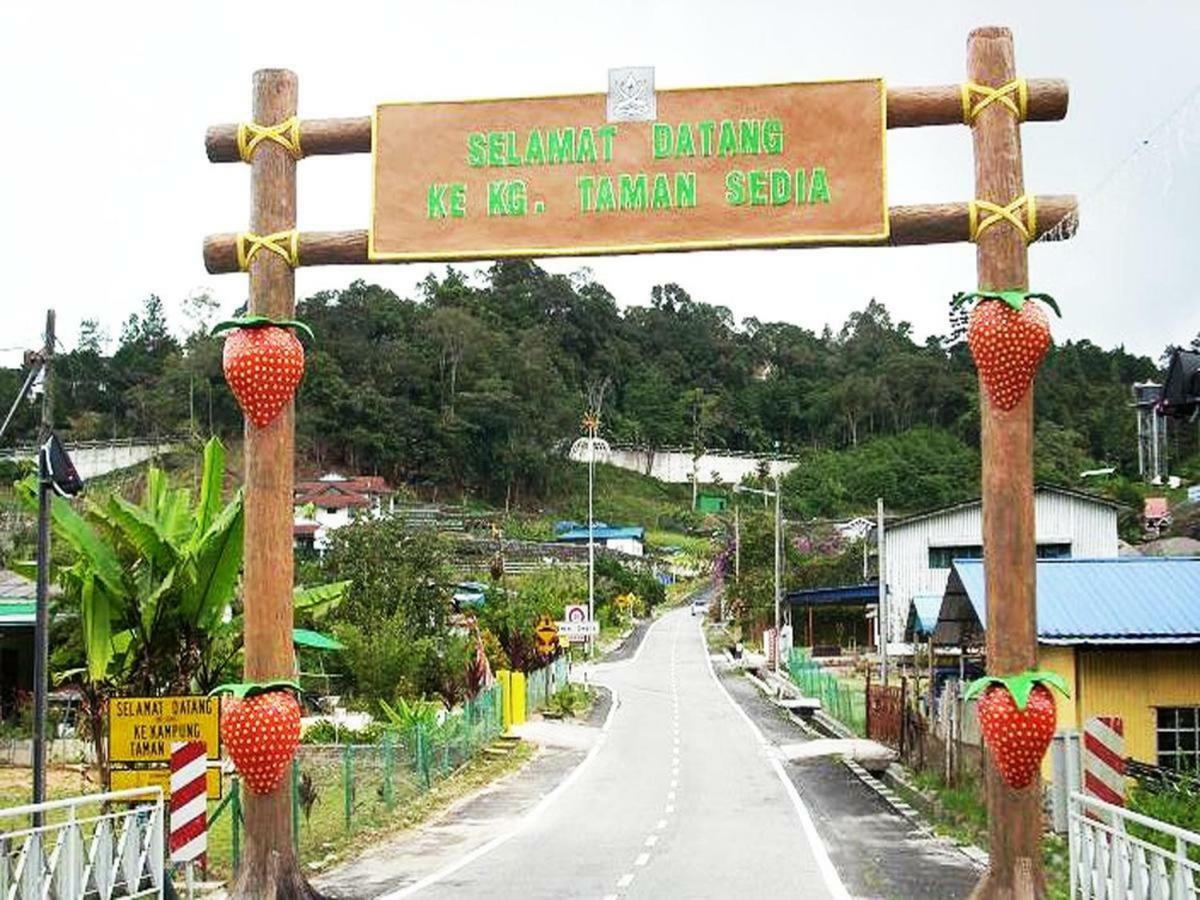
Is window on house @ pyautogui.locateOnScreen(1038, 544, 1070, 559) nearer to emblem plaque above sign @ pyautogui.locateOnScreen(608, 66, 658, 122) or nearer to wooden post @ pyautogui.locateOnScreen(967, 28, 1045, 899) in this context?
wooden post @ pyautogui.locateOnScreen(967, 28, 1045, 899)

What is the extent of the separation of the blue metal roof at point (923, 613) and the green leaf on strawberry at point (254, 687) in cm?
1890

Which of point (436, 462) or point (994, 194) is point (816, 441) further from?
point (994, 194)

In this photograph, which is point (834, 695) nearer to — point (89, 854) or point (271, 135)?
point (271, 135)

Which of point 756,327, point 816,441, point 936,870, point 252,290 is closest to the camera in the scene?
point 252,290

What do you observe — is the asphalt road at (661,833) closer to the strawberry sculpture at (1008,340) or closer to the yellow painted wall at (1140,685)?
the yellow painted wall at (1140,685)

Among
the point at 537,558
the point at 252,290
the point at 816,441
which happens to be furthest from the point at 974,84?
the point at 816,441

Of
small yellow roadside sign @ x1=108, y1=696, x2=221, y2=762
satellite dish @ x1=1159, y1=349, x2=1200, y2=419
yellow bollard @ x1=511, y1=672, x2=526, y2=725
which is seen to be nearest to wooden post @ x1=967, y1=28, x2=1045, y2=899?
satellite dish @ x1=1159, y1=349, x2=1200, y2=419

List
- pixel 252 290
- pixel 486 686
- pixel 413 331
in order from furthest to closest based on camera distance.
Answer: pixel 413 331
pixel 486 686
pixel 252 290

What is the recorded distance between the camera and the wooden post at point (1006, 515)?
10.5m

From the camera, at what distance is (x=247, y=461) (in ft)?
38.3

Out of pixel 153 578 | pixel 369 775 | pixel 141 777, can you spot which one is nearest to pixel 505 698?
pixel 369 775

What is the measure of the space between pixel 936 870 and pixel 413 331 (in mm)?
107473

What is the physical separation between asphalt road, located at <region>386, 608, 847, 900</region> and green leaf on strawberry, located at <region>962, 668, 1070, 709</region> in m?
3.79

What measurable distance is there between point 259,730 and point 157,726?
1.89m
